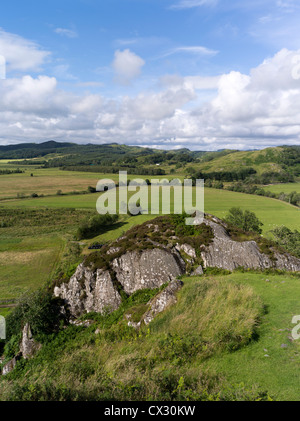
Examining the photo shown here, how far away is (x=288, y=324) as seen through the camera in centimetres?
1223

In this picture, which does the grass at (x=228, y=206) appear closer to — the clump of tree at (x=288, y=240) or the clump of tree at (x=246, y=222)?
the clump of tree at (x=246, y=222)

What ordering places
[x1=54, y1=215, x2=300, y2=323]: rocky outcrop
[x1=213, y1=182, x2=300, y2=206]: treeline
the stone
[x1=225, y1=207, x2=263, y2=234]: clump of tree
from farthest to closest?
[x1=213, y1=182, x2=300, y2=206]: treeline → [x1=225, y1=207, x2=263, y2=234]: clump of tree → the stone → [x1=54, y1=215, x2=300, y2=323]: rocky outcrop

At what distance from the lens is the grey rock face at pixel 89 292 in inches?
781

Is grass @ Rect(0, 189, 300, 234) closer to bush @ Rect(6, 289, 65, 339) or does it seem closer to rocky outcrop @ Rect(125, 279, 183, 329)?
rocky outcrop @ Rect(125, 279, 183, 329)

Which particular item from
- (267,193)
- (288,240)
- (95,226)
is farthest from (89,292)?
(267,193)

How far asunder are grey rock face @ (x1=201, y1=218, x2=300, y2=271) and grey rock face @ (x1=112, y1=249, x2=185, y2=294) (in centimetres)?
339

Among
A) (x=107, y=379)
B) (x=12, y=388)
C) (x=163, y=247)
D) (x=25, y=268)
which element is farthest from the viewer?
(x=25, y=268)

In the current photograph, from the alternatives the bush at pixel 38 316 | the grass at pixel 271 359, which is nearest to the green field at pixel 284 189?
the grass at pixel 271 359

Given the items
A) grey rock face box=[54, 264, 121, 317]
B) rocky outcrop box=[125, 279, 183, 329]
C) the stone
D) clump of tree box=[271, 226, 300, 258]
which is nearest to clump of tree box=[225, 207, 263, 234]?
clump of tree box=[271, 226, 300, 258]

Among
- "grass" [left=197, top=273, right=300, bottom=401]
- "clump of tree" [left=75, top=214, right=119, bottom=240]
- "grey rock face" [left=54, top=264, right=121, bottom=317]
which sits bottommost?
"clump of tree" [left=75, top=214, right=119, bottom=240]

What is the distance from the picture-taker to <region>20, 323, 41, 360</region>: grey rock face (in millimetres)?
15948
